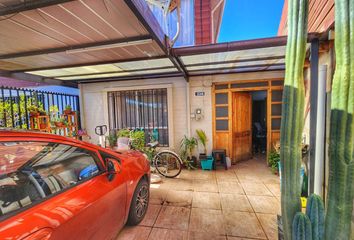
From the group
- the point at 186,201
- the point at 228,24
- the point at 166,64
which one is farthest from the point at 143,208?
the point at 228,24

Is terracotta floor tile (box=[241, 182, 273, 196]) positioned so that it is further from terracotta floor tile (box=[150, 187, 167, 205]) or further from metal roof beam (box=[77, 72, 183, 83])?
metal roof beam (box=[77, 72, 183, 83])

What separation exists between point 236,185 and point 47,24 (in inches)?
171

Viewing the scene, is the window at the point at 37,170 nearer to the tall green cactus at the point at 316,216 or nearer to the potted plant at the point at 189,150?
the tall green cactus at the point at 316,216

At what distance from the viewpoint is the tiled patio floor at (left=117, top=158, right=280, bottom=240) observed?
2.37 metres

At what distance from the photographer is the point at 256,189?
368cm

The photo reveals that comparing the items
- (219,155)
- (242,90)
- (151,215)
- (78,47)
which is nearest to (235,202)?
(151,215)

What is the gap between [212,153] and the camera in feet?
16.7

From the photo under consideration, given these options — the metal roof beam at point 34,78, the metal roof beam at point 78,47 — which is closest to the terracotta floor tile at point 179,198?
the metal roof beam at point 78,47

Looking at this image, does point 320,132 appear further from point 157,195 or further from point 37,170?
point 37,170

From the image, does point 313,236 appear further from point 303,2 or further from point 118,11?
point 118,11

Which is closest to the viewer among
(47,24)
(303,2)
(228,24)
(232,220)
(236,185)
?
(303,2)

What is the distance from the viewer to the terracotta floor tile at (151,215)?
2.58 m

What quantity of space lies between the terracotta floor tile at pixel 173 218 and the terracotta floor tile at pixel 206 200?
0.95 ft

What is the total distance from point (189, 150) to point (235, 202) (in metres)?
2.32
